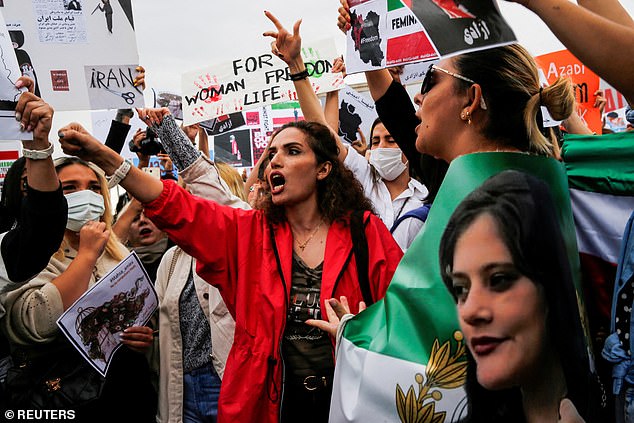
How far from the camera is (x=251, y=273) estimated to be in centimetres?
262

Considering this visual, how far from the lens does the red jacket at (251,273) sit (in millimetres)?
2451

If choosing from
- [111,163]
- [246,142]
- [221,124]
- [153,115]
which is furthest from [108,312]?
[246,142]

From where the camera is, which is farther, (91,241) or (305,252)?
(91,241)

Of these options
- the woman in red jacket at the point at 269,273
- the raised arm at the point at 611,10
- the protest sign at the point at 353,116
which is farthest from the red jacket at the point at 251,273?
the protest sign at the point at 353,116

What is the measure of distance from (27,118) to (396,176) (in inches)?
96.5

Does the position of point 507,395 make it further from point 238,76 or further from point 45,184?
point 238,76

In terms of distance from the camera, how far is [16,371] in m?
2.81

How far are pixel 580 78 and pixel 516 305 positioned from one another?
4.53 meters

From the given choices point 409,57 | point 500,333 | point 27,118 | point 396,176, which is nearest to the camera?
point 500,333

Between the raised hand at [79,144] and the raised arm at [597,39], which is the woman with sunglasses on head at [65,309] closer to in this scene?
the raised hand at [79,144]

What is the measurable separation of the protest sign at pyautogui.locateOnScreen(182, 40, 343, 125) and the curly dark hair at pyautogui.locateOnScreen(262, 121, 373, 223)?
2251 millimetres

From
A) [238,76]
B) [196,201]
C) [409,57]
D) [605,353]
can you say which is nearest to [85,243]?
[196,201]

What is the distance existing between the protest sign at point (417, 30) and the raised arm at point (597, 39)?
0.42 feet

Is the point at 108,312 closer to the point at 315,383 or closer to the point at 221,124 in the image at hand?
the point at 315,383
